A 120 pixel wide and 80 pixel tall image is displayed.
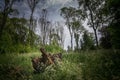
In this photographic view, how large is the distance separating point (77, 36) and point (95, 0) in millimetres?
19624

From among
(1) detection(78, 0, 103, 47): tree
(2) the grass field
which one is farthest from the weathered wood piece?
(1) detection(78, 0, 103, 47): tree

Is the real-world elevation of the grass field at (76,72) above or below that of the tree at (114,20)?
below

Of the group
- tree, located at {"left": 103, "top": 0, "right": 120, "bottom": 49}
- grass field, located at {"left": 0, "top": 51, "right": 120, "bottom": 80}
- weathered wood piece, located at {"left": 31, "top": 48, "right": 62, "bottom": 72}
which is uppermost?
tree, located at {"left": 103, "top": 0, "right": 120, "bottom": 49}

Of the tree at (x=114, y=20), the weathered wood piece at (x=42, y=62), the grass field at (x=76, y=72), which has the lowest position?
the grass field at (x=76, y=72)

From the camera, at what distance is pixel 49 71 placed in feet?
33.1

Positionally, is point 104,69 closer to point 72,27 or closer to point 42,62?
point 42,62

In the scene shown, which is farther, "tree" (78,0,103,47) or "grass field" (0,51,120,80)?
"tree" (78,0,103,47)

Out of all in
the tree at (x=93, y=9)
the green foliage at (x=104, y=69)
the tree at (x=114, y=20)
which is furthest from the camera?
the tree at (x=93, y=9)

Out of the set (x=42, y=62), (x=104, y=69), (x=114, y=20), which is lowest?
(x=104, y=69)

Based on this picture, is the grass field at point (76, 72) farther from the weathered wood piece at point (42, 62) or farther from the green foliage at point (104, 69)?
the weathered wood piece at point (42, 62)

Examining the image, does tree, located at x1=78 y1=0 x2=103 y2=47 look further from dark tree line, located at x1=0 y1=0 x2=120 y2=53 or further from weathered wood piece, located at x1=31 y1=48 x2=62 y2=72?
weathered wood piece, located at x1=31 y1=48 x2=62 y2=72

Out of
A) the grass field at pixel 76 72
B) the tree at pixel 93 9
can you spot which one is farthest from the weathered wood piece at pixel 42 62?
the tree at pixel 93 9

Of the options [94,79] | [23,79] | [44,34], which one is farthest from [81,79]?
[44,34]

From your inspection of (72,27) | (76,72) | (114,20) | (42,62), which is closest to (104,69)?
(76,72)
